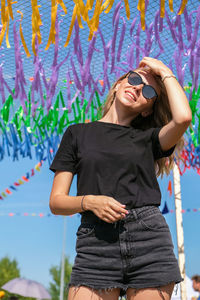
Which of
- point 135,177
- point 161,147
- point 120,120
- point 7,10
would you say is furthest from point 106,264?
point 7,10

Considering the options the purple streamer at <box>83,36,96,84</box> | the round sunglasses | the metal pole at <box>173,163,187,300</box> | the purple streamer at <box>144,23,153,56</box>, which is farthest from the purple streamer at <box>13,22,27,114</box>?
the metal pole at <box>173,163,187,300</box>

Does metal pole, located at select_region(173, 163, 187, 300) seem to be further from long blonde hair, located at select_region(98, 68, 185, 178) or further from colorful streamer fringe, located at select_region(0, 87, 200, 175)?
long blonde hair, located at select_region(98, 68, 185, 178)

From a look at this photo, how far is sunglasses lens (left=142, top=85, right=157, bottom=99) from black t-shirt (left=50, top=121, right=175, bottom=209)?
0.50 ft

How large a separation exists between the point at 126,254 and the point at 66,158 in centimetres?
46

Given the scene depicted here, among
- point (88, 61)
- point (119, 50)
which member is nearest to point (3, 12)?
point (119, 50)

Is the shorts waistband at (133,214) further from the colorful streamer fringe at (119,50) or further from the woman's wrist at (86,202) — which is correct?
the colorful streamer fringe at (119,50)

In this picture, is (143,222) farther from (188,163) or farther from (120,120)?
(188,163)

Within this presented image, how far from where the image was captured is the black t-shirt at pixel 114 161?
1545mm

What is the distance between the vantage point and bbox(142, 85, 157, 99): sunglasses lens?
175cm

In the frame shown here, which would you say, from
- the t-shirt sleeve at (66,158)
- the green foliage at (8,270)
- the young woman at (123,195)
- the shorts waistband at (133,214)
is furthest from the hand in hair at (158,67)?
the green foliage at (8,270)

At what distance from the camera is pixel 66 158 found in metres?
1.65

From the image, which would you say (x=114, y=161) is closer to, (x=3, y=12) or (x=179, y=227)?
(x=3, y=12)

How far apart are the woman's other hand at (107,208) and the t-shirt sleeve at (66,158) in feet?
0.79

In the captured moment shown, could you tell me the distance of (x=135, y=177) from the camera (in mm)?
1571
